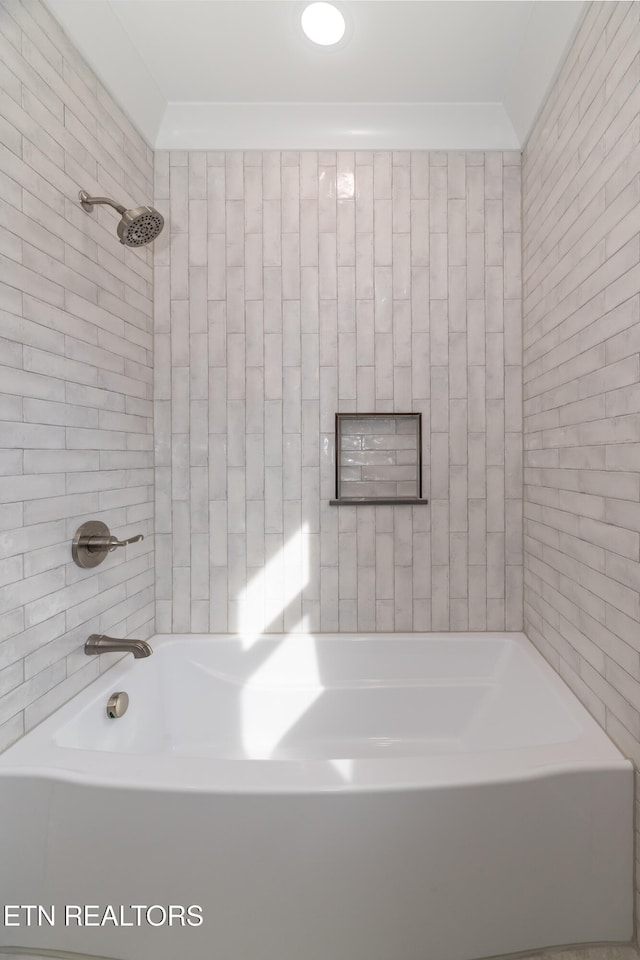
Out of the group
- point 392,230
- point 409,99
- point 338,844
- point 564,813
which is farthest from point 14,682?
point 409,99

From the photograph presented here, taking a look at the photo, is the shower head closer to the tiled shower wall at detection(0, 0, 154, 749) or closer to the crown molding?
the tiled shower wall at detection(0, 0, 154, 749)

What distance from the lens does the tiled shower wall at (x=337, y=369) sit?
1.96 metres

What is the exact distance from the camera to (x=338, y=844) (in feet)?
3.45

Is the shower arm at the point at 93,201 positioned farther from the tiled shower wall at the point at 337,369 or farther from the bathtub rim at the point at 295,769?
the bathtub rim at the point at 295,769

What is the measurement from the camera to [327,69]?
5.69 feet

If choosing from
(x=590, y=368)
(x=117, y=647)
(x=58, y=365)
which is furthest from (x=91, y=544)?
(x=590, y=368)

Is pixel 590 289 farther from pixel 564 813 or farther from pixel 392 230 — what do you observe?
pixel 564 813

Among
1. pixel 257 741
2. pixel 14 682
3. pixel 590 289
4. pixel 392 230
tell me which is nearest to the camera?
pixel 14 682

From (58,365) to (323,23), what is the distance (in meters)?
1.31

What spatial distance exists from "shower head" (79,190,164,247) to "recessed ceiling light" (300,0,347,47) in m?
0.74

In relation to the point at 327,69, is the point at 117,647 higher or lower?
lower

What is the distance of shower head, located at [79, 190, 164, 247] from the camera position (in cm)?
147

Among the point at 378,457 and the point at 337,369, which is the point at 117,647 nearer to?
the point at 378,457

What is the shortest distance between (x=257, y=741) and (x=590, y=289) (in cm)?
181
